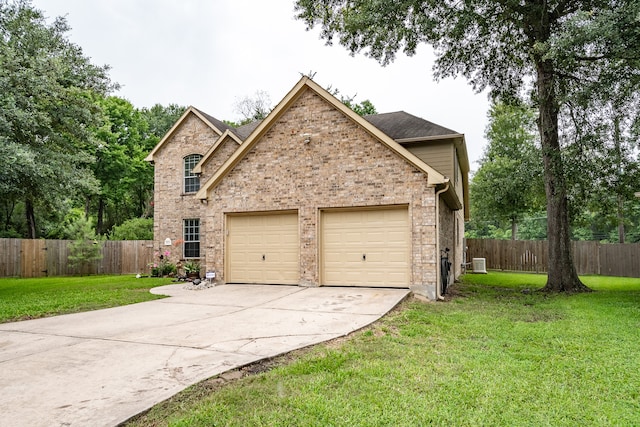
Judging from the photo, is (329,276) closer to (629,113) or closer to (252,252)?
(252,252)

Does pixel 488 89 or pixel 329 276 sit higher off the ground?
pixel 488 89

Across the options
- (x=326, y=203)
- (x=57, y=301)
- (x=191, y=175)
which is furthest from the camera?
(x=191, y=175)

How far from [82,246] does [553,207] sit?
19.3 metres

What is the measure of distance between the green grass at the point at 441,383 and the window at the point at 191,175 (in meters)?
12.5

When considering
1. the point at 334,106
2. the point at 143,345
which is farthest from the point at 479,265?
the point at 143,345

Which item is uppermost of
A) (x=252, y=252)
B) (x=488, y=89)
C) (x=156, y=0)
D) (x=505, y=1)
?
(x=156, y=0)

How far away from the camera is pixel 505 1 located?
11734mm

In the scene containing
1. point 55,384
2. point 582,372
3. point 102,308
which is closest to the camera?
point 55,384

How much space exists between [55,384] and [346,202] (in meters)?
7.71

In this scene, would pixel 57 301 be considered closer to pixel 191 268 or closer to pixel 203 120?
pixel 191 268

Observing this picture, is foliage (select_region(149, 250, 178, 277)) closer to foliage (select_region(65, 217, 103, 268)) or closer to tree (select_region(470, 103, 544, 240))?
foliage (select_region(65, 217, 103, 268))

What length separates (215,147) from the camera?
51.5 ft

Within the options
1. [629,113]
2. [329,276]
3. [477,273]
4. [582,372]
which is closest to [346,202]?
[329,276]

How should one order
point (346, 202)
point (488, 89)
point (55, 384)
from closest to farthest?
point (55, 384) < point (346, 202) < point (488, 89)
